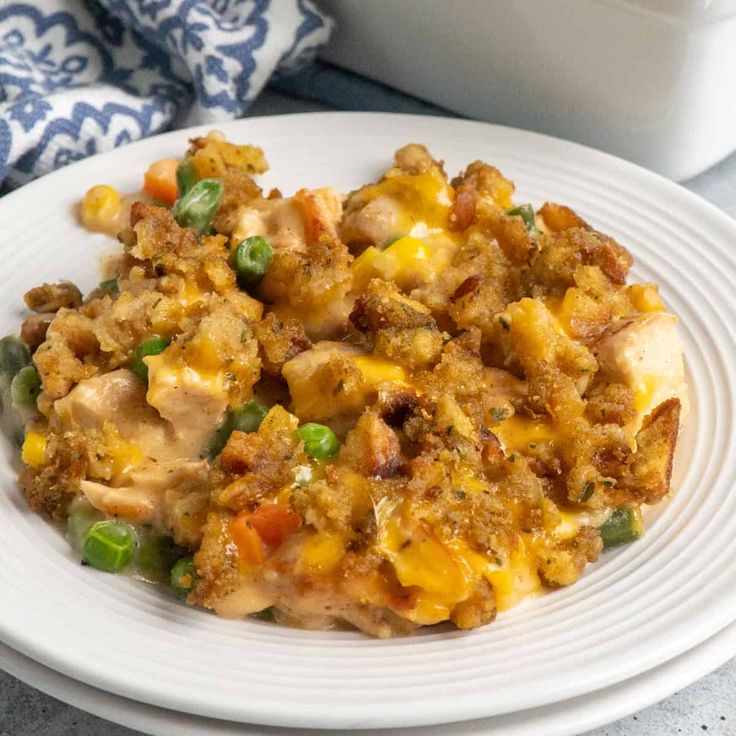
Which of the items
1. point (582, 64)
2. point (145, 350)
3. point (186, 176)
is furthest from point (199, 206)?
point (582, 64)

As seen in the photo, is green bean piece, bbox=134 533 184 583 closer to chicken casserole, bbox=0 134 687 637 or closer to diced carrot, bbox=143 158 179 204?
chicken casserole, bbox=0 134 687 637

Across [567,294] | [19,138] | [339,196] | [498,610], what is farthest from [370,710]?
[19,138]

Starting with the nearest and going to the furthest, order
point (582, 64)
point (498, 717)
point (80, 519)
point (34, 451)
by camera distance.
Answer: point (498, 717), point (80, 519), point (34, 451), point (582, 64)

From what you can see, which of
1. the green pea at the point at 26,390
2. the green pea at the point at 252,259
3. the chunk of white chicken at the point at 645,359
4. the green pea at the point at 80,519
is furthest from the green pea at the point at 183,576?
the chunk of white chicken at the point at 645,359

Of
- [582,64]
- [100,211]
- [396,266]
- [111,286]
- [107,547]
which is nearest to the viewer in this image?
[107,547]

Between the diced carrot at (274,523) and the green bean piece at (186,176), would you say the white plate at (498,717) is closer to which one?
the diced carrot at (274,523)

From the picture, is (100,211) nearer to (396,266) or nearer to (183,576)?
(396,266)
